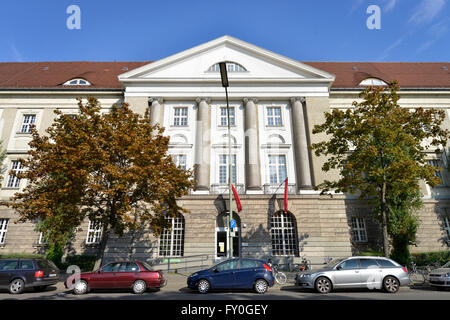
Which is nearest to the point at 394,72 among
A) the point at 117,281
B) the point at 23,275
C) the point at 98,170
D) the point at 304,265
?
the point at 304,265

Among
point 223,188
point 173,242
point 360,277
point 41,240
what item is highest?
point 223,188

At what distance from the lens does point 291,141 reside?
22.7 meters

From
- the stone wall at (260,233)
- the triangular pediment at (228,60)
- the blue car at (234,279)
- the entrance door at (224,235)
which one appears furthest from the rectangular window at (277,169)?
the blue car at (234,279)

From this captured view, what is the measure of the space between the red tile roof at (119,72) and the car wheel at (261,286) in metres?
21.5

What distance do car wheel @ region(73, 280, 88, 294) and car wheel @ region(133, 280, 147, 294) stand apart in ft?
6.75

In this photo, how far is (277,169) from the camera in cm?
2192

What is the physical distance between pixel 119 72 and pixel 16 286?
82.6 feet

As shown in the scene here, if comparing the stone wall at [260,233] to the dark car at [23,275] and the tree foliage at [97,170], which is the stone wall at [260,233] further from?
the dark car at [23,275]

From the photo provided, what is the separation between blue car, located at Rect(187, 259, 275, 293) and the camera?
34.0 ft

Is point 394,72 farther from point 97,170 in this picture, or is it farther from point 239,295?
point 97,170

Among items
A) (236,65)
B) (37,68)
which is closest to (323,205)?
(236,65)

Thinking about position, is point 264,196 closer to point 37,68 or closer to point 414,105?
point 414,105

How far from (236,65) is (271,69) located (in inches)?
136

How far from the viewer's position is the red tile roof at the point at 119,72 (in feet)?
86.5
